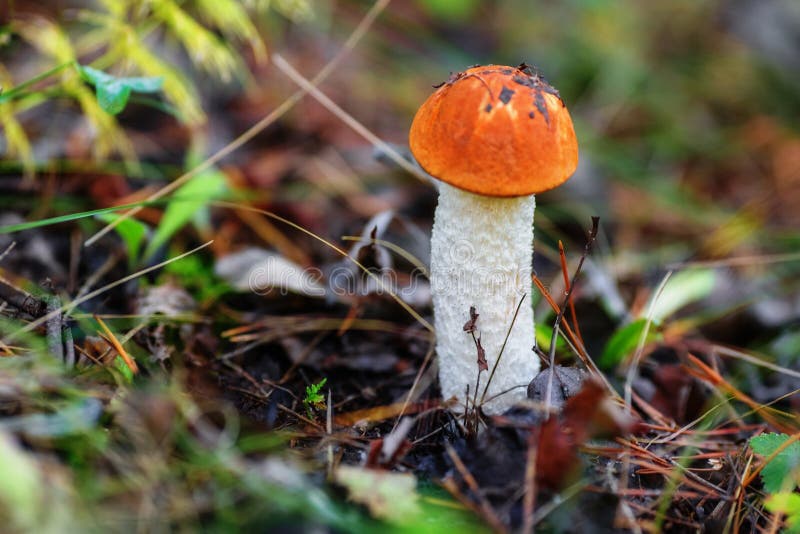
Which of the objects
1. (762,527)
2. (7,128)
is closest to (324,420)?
(762,527)

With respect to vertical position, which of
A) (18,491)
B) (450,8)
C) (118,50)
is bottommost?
(18,491)

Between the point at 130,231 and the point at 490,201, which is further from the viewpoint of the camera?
the point at 130,231

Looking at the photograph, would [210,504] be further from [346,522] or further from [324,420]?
[324,420]

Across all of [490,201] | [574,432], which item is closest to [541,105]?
[490,201]

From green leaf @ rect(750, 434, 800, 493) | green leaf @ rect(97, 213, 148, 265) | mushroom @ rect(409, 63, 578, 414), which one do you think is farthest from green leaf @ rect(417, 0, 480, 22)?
green leaf @ rect(750, 434, 800, 493)

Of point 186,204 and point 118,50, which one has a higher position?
point 118,50

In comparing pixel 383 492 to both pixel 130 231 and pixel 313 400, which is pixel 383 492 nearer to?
pixel 313 400

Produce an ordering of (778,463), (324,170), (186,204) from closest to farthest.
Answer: (778,463) < (186,204) < (324,170)

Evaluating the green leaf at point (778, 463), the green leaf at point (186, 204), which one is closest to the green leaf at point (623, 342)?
the green leaf at point (778, 463)
